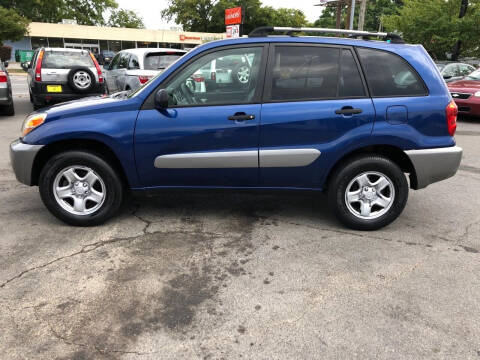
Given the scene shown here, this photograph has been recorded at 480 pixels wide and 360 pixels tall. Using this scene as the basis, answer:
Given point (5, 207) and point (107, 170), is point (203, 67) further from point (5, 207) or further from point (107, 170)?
point (5, 207)

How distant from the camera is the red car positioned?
10.4 meters

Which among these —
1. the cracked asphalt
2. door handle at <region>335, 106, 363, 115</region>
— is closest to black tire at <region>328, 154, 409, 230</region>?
the cracked asphalt

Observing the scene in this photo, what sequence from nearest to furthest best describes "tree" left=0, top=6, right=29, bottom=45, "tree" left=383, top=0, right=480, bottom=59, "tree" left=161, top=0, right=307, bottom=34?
"tree" left=383, top=0, right=480, bottom=59
"tree" left=0, top=6, right=29, bottom=45
"tree" left=161, top=0, right=307, bottom=34

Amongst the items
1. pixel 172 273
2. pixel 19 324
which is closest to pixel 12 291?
pixel 19 324

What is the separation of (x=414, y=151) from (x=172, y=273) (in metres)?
2.36

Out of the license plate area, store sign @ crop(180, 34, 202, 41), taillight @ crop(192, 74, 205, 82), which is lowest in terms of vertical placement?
the license plate area

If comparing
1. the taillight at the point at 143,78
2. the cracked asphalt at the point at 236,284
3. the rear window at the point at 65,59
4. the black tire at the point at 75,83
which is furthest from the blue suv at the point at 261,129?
the rear window at the point at 65,59

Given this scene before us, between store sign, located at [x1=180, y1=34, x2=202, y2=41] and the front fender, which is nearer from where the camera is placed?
the front fender

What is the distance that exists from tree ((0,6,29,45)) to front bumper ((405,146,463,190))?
40.4 meters

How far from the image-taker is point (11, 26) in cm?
3588

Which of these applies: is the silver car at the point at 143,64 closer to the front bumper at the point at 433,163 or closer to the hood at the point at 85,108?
the hood at the point at 85,108

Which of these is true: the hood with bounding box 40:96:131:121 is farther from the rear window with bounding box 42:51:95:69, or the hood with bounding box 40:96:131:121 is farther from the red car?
the red car

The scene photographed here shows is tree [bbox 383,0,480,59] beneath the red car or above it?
above

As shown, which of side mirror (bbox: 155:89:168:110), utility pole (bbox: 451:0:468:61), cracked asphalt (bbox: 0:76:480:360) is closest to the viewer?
cracked asphalt (bbox: 0:76:480:360)
